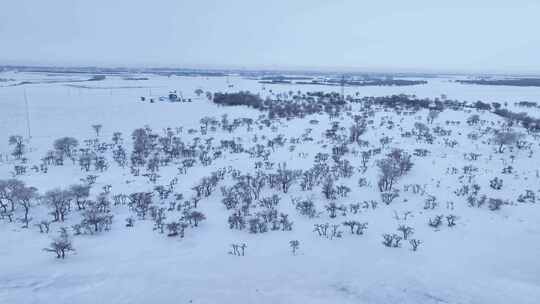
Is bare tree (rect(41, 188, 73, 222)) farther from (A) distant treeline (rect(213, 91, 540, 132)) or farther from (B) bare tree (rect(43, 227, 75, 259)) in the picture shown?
(A) distant treeline (rect(213, 91, 540, 132))

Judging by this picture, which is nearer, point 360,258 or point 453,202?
point 360,258

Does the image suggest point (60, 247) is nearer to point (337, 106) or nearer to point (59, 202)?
point (59, 202)

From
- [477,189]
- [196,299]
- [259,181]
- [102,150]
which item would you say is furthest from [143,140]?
[477,189]

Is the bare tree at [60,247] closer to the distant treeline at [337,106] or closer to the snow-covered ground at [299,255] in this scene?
the snow-covered ground at [299,255]

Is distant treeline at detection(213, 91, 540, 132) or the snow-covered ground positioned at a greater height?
distant treeline at detection(213, 91, 540, 132)

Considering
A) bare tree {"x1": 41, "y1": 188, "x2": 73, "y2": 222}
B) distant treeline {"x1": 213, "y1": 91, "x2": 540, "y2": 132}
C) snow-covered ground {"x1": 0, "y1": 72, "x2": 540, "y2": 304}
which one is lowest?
snow-covered ground {"x1": 0, "y1": 72, "x2": 540, "y2": 304}

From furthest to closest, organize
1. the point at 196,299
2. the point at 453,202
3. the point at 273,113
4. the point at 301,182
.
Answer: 1. the point at 273,113
2. the point at 301,182
3. the point at 453,202
4. the point at 196,299

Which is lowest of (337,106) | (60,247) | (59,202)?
A: (60,247)

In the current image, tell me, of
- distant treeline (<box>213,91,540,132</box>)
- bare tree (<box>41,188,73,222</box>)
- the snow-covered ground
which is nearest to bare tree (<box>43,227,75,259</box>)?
the snow-covered ground

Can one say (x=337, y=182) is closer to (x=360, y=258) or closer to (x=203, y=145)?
(x=360, y=258)

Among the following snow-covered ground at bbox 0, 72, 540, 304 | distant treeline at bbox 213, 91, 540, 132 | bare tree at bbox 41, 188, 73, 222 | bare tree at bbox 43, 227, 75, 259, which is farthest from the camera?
distant treeline at bbox 213, 91, 540, 132

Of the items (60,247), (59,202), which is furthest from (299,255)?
(59,202)
